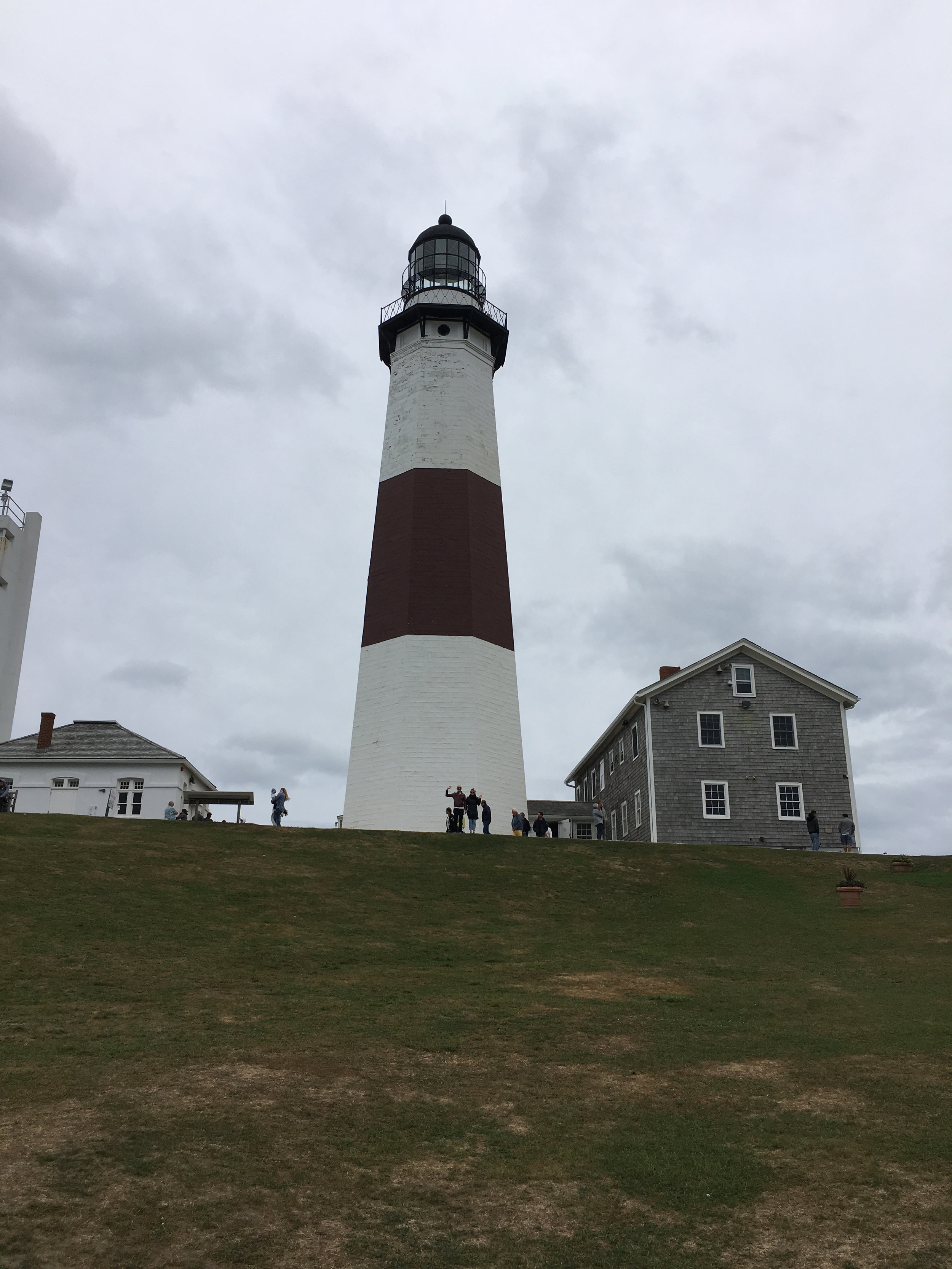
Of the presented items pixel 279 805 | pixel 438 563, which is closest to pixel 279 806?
pixel 279 805

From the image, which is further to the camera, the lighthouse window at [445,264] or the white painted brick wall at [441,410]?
the lighthouse window at [445,264]

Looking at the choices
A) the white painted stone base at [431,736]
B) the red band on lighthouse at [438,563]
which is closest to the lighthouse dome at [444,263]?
the red band on lighthouse at [438,563]

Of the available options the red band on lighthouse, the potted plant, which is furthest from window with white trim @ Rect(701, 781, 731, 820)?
the potted plant

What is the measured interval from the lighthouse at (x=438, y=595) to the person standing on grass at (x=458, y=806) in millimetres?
835

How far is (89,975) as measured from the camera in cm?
1556

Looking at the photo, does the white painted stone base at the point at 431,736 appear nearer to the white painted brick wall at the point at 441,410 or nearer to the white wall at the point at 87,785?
the white painted brick wall at the point at 441,410

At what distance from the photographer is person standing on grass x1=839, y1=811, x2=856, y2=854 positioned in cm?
3397

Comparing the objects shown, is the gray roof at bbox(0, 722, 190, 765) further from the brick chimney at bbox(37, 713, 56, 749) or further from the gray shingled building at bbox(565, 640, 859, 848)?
the gray shingled building at bbox(565, 640, 859, 848)

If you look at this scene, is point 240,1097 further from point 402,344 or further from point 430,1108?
point 402,344

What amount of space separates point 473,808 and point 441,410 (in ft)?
50.5

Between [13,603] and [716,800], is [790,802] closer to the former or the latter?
[716,800]

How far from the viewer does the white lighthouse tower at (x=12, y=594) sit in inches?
1734

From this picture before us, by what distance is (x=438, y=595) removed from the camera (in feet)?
117

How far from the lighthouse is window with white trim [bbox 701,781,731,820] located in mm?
6566
